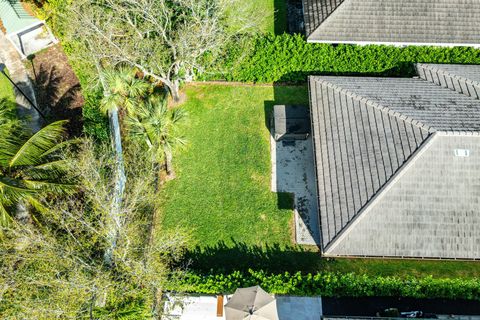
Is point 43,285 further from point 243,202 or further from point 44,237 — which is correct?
point 243,202

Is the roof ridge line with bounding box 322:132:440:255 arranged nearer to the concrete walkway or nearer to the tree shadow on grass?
the tree shadow on grass

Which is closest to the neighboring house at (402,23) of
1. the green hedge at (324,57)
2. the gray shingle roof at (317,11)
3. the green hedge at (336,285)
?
the gray shingle roof at (317,11)

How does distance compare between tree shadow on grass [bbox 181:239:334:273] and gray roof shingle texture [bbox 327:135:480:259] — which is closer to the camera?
gray roof shingle texture [bbox 327:135:480:259]

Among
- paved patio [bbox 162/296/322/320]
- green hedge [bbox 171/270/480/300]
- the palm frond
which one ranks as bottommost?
paved patio [bbox 162/296/322/320]

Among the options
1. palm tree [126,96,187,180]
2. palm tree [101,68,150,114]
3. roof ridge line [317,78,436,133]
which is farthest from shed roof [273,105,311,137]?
palm tree [101,68,150,114]

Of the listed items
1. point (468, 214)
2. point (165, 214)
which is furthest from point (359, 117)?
point (165, 214)

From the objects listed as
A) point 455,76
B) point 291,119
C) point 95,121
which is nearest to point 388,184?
point 291,119

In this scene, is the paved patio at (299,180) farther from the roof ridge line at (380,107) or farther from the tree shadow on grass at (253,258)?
the roof ridge line at (380,107)

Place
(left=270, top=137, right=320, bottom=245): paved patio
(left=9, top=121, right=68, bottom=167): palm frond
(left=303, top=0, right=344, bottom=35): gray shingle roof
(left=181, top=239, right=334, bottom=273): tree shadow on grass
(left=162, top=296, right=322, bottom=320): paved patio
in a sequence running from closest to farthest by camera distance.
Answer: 1. (left=9, top=121, right=68, bottom=167): palm frond
2. (left=162, top=296, right=322, bottom=320): paved patio
3. (left=181, top=239, right=334, bottom=273): tree shadow on grass
4. (left=270, top=137, right=320, bottom=245): paved patio
5. (left=303, top=0, right=344, bottom=35): gray shingle roof
